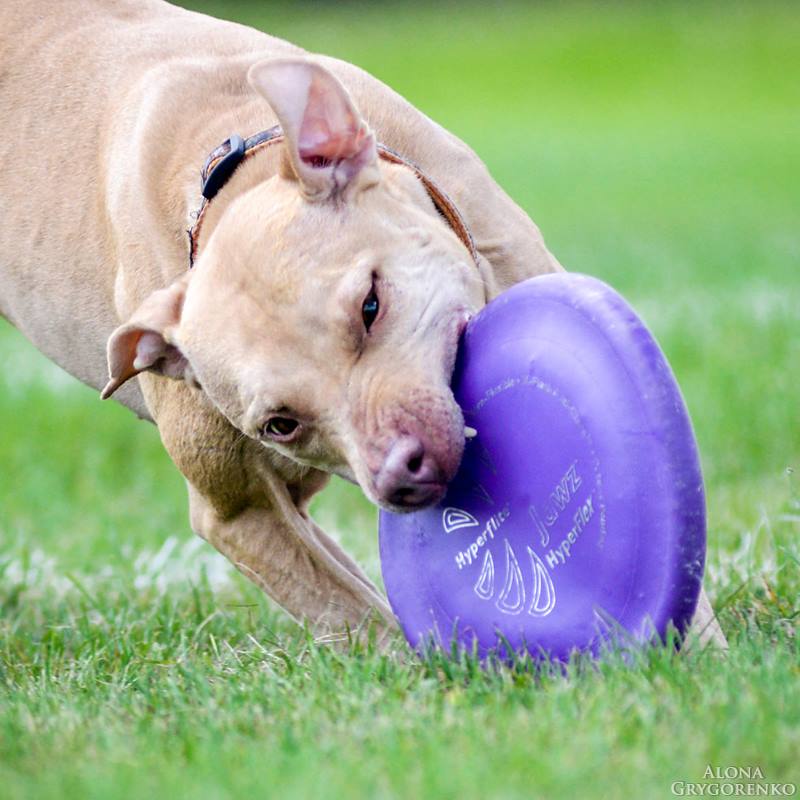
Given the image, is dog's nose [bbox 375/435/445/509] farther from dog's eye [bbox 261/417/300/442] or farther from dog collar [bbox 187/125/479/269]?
dog collar [bbox 187/125/479/269]

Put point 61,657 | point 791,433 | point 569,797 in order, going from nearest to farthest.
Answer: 1. point 569,797
2. point 61,657
3. point 791,433

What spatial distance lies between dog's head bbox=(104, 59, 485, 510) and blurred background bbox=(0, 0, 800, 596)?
1533 mm

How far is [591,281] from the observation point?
11.4 feet

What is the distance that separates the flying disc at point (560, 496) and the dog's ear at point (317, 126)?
525mm

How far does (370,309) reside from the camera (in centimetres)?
355

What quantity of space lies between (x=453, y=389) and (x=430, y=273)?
11.8 inches

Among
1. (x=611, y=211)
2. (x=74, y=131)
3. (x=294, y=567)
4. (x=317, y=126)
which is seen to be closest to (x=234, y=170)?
(x=317, y=126)

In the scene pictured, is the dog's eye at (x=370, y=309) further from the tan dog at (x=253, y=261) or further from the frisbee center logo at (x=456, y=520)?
the frisbee center logo at (x=456, y=520)

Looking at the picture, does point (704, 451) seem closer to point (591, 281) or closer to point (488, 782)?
point (591, 281)

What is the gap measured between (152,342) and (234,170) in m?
0.54

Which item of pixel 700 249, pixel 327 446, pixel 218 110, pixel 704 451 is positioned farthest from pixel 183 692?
pixel 700 249

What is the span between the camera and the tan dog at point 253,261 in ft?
11.6

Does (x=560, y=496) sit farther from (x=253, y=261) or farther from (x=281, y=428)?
(x=253, y=261)

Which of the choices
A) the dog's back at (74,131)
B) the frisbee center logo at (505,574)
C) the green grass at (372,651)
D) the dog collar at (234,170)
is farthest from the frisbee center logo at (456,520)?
the dog's back at (74,131)
